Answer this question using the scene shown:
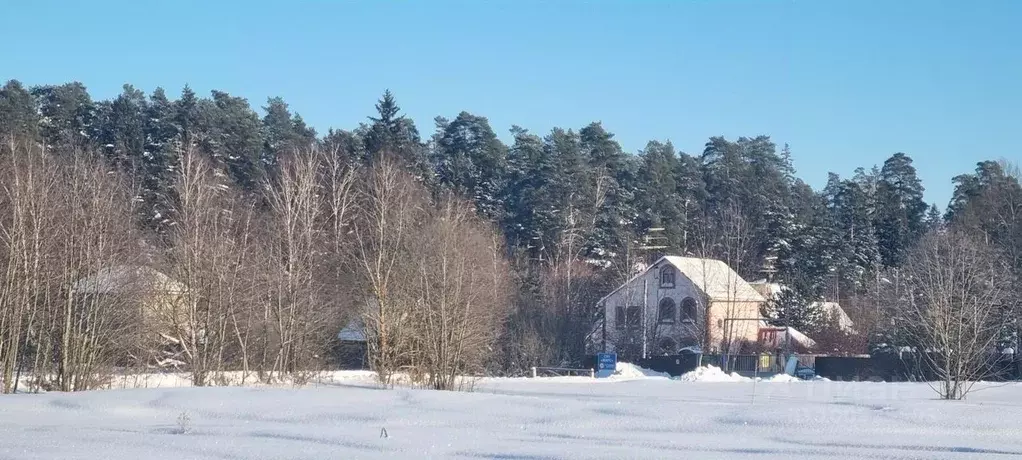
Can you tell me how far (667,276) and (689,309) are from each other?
229 cm

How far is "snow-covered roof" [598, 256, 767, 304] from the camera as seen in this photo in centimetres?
6205

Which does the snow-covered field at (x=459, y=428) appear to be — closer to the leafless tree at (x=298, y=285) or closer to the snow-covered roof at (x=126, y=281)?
the snow-covered roof at (x=126, y=281)

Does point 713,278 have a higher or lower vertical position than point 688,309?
higher

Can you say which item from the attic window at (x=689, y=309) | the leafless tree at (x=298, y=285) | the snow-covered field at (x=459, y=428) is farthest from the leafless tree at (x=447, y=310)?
the attic window at (x=689, y=309)

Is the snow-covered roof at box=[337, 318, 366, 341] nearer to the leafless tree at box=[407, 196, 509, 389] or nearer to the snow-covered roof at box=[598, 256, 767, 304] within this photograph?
the leafless tree at box=[407, 196, 509, 389]

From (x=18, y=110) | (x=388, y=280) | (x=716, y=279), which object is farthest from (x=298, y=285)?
(x=18, y=110)

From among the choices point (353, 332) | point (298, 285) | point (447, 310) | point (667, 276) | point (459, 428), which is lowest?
point (459, 428)

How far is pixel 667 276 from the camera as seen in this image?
64312mm

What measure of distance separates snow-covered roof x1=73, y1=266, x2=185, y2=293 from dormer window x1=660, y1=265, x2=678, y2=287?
33.9m

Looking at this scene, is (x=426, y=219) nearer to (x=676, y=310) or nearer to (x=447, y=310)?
(x=447, y=310)

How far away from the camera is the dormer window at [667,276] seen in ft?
210

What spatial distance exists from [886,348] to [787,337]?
655 centimetres

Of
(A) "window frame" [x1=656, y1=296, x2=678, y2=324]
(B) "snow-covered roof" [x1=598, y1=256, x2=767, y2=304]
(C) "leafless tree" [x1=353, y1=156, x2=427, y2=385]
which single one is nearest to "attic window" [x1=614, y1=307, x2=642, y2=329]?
(B) "snow-covered roof" [x1=598, y1=256, x2=767, y2=304]

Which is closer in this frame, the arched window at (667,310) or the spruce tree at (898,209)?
the arched window at (667,310)
